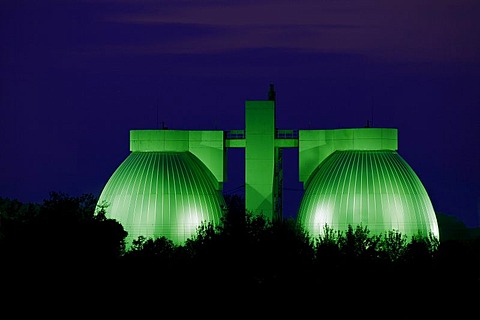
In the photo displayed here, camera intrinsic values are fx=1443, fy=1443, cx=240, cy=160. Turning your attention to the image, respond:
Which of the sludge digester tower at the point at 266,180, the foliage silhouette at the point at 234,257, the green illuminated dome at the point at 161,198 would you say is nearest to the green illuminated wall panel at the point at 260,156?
the sludge digester tower at the point at 266,180

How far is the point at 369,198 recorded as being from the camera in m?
97.4

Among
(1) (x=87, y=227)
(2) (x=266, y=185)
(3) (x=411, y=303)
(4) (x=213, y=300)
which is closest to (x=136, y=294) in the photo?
(4) (x=213, y=300)

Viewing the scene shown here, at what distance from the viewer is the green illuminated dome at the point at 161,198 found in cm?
9869

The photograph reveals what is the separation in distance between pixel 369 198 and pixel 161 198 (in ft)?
46.7

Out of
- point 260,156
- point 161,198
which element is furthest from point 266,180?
point 161,198

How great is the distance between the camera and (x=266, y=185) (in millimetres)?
101625

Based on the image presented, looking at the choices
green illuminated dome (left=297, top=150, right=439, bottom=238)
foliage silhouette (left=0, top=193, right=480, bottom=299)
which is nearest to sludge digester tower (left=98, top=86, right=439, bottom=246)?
green illuminated dome (left=297, top=150, right=439, bottom=238)

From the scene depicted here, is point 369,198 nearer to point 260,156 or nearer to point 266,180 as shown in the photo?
point 266,180

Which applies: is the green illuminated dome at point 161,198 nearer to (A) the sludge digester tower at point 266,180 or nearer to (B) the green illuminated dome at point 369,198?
(A) the sludge digester tower at point 266,180

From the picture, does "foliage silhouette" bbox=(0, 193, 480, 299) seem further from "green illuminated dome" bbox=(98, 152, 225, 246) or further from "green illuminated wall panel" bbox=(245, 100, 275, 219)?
"green illuminated wall panel" bbox=(245, 100, 275, 219)

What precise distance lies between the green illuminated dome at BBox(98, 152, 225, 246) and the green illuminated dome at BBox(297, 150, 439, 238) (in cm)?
730

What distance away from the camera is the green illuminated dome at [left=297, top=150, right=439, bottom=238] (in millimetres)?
97250

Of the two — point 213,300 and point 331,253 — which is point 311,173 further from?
point 213,300

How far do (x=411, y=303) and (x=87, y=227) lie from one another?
21.1 meters
